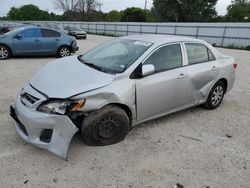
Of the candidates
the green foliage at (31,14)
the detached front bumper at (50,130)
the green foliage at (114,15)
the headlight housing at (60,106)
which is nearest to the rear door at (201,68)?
the headlight housing at (60,106)

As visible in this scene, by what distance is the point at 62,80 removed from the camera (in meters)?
3.11

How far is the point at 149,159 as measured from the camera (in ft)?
9.82

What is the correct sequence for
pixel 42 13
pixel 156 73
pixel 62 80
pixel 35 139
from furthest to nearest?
1. pixel 42 13
2. pixel 156 73
3. pixel 62 80
4. pixel 35 139

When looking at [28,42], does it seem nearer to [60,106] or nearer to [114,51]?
[114,51]

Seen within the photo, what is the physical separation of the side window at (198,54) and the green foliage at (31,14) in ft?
285

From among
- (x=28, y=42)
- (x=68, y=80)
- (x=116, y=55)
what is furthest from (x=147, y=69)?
(x=28, y=42)

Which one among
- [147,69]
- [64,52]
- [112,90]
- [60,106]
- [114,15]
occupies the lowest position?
[64,52]

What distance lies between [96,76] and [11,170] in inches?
60.2

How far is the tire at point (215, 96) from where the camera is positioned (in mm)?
4550

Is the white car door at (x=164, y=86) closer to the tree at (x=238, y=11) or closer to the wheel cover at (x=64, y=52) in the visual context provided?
the wheel cover at (x=64, y=52)

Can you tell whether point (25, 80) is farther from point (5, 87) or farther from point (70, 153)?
point (70, 153)

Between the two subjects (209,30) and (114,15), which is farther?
(114,15)

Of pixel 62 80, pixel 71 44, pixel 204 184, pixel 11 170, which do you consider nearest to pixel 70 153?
pixel 11 170

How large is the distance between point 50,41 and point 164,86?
323 inches
